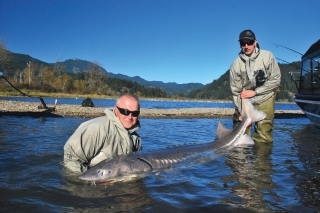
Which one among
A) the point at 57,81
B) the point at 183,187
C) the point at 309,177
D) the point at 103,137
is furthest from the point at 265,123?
the point at 57,81

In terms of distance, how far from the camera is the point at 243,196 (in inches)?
147

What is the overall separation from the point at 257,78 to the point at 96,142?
164 inches

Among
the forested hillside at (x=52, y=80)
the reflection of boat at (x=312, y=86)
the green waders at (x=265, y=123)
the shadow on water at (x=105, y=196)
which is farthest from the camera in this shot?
the forested hillside at (x=52, y=80)

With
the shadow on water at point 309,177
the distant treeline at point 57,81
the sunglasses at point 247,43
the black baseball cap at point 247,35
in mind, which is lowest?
the shadow on water at point 309,177

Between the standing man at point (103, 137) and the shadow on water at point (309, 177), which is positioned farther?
the standing man at point (103, 137)

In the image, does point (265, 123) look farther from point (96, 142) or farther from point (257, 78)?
point (96, 142)

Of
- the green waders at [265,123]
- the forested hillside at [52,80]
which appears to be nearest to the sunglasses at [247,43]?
the green waders at [265,123]

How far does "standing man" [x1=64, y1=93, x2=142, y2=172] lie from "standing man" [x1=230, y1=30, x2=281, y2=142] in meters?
3.22

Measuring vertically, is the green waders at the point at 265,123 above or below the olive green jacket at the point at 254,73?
below

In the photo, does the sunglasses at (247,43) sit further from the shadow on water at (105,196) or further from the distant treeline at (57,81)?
the distant treeline at (57,81)

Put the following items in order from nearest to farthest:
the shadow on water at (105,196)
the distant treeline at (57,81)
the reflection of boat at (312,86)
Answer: the shadow on water at (105,196) → the reflection of boat at (312,86) → the distant treeline at (57,81)

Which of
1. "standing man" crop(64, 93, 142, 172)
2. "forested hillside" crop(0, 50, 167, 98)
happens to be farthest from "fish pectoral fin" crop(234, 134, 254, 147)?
"forested hillside" crop(0, 50, 167, 98)

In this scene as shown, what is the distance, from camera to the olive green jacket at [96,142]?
160 inches

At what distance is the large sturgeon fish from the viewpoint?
4.03 meters
